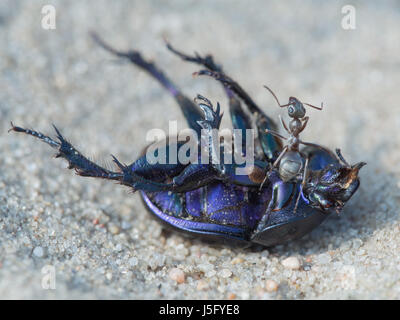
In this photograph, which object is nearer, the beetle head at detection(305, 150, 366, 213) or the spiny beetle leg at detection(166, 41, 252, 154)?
the beetle head at detection(305, 150, 366, 213)

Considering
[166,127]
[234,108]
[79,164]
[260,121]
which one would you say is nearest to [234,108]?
[234,108]

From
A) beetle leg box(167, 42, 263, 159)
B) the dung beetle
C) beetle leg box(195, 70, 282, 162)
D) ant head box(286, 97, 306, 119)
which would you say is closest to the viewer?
ant head box(286, 97, 306, 119)

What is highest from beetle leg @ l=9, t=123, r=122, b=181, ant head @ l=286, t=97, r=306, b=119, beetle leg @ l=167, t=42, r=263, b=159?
beetle leg @ l=167, t=42, r=263, b=159

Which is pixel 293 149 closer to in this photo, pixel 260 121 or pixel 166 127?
pixel 260 121

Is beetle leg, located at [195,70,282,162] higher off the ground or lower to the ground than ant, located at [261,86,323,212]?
higher

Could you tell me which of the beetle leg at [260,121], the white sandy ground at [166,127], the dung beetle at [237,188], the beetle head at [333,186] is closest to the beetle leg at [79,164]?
the dung beetle at [237,188]

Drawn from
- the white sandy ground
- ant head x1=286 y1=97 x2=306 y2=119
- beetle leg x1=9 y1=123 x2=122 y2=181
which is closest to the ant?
ant head x1=286 y1=97 x2=306 y2=119

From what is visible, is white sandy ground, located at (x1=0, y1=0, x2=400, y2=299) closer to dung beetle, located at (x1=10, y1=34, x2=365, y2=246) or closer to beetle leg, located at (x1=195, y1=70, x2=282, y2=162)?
dung beetle, located at (x1=10, y1=34, x2=365, y2=246)

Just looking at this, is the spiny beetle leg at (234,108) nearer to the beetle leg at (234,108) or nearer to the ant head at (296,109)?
the beetle leg at (234,108)
